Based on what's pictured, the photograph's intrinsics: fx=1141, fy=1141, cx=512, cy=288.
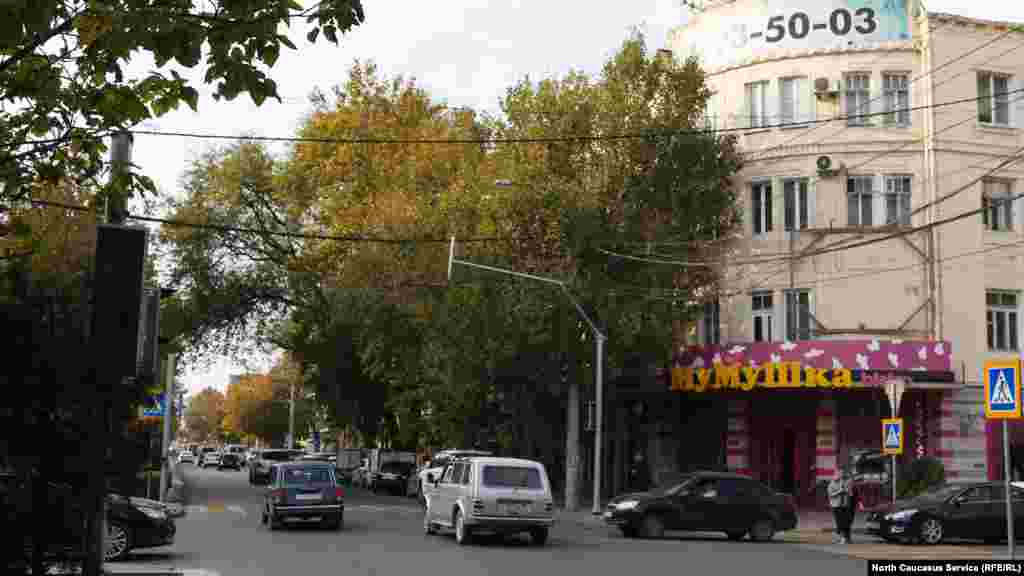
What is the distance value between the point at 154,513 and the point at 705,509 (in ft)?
40.4

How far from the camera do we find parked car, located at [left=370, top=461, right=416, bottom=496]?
4791 centimetres

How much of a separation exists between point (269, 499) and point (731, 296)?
18777 millimetres

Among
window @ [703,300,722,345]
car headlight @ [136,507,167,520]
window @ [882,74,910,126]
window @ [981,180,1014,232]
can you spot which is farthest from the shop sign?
car headlight @ [136,507,167,520]

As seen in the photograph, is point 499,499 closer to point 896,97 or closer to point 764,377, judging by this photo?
point 764,377

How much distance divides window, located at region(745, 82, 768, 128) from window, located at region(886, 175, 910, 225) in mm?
4673

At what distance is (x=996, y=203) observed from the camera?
3712 cm

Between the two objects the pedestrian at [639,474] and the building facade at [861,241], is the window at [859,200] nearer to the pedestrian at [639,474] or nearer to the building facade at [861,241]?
the building facade at [861,241]

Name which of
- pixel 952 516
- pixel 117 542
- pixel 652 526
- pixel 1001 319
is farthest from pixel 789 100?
pixel 117 542

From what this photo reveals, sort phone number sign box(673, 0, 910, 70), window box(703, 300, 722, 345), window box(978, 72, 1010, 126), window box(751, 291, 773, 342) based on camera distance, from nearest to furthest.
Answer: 1. window box(978, 72, 1010, 126)
2. phone number sign box(673, 0, 910, 70)
3. window box(751, 291, 773, 342)
4. window box(703, 300, 722, 345)

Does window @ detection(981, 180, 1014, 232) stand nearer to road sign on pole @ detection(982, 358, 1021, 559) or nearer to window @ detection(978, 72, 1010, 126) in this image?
window @ detection(978, 72, 1010, 126)

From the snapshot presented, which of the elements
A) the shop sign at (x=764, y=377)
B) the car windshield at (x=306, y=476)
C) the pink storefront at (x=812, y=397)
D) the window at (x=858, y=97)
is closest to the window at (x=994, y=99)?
the window at (x=858, y=97)

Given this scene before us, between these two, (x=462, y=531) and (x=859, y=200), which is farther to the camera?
(x=859, y=200)

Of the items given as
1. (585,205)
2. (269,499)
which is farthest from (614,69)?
(269,499)

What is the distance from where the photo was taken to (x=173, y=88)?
8.39 metres
